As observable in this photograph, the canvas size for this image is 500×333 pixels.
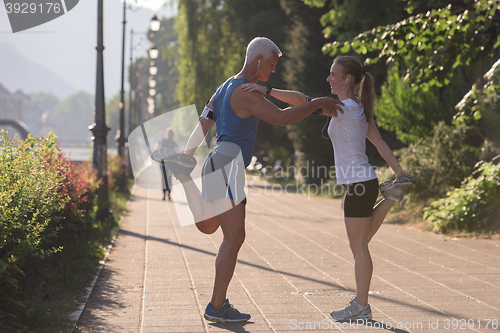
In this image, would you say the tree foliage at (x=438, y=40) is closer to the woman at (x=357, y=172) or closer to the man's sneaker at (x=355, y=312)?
the woman at (x=357, y=172)

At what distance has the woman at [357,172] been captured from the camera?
4.36m

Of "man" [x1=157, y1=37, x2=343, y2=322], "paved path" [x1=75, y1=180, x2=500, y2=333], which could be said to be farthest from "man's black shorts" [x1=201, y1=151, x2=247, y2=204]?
"paved path" [x1=75, y1=180, x2=500, y2=333]

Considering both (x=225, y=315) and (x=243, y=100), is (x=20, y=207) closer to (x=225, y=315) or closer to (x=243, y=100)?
(x=225, y=315)

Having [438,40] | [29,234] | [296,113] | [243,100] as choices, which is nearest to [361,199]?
[296,113]

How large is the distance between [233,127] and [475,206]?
686cm

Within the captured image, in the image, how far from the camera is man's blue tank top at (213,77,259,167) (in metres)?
4.27

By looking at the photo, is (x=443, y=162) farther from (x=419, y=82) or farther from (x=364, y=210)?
(x=364, y=210)

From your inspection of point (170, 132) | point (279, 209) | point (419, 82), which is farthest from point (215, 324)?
point (279, 209)

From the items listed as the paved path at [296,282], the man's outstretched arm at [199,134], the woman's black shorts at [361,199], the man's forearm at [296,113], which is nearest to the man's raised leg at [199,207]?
the man's outstretched arm at [199,134]

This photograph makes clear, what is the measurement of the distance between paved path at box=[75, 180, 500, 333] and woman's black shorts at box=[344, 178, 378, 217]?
35.1 inches

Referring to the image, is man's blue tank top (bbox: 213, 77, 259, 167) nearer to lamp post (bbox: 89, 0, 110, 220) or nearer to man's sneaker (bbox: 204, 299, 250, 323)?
man's sneaker (bbox: 204, 299, 250, 323)

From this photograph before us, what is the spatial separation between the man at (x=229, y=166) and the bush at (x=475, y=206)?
6.37m

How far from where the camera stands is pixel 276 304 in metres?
5.14

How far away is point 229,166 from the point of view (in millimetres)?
4359
